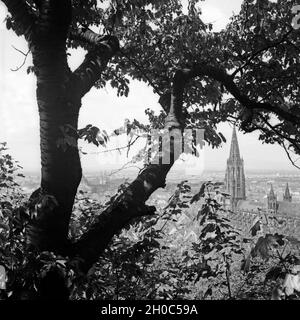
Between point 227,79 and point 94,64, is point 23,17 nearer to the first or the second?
point 94,64

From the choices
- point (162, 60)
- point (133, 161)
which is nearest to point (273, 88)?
point (162, 60)

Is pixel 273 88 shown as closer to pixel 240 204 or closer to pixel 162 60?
pixel 162 60

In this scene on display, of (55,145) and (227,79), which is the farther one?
(227,79)

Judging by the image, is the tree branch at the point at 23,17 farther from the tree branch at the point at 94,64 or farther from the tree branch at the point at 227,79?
the tree branch at the point at 227,79

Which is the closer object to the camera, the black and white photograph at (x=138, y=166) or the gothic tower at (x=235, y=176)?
the black and white photograph at (x=138, y=166)

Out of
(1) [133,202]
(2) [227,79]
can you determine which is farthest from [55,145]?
(2) [227,79]

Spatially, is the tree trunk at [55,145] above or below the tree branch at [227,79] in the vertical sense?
below

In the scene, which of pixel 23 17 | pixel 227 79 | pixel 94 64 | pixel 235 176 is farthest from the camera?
pixel 235 176

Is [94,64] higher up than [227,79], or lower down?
lower down

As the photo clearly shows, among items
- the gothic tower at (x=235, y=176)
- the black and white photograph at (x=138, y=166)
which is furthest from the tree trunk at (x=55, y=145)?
the gothic tower at (x=235, y=176)
